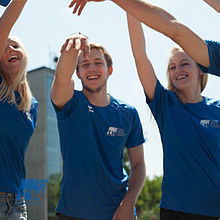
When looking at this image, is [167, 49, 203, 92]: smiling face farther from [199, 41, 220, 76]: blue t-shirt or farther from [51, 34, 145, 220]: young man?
[199, 41, 220, 76]: blue t-shirt

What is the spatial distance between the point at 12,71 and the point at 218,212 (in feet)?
6.56

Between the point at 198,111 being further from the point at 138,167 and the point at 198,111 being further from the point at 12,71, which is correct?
the point at 12,71

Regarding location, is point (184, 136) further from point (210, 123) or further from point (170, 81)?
point (170, 81)

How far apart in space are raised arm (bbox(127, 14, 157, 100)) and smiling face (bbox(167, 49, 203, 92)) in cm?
28

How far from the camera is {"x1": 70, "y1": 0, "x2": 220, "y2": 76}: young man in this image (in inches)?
80.3

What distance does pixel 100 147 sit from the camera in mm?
2898

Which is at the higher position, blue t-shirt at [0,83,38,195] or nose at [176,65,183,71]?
nose at [176,65,183,71]

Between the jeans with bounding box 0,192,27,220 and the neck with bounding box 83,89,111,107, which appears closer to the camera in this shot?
the jeans with bounding box 0,192,27,220

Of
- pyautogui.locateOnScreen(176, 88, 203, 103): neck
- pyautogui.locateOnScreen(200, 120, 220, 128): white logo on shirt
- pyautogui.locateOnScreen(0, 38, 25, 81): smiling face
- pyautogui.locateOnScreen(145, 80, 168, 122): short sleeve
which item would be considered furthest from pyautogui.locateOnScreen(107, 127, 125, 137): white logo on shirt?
pyautogui.locateOnScreen(0, 38, 25, 81): smiling face

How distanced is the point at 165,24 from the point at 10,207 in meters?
1.75

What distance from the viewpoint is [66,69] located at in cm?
262

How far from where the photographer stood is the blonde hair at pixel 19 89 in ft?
9.41

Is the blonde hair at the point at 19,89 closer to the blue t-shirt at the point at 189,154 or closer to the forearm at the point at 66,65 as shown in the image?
the forearm at the point at 66,65

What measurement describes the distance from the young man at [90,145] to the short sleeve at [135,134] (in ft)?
0.18
